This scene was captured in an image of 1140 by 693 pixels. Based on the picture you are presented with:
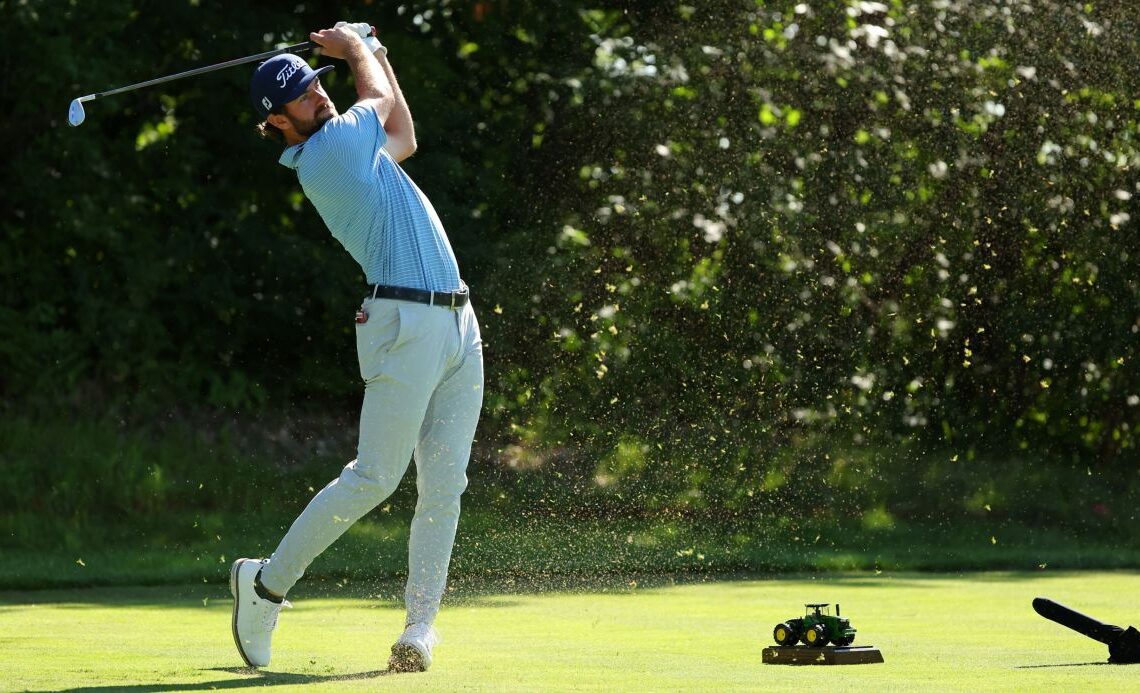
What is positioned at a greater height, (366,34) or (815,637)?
(366,34)

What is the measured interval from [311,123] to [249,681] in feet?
4.62

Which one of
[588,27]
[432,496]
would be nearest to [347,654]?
[432,496]

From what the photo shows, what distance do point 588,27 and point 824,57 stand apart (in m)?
1.81

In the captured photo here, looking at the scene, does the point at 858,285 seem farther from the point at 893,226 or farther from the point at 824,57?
the point at 824,57

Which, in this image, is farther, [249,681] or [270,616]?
[270,616]

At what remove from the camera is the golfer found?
4.53m

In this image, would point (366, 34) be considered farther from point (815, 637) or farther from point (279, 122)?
point (815, 637)

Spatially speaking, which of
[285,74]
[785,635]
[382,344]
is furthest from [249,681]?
[285,74]

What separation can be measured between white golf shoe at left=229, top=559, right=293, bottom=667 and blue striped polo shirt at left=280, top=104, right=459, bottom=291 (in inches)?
34.6

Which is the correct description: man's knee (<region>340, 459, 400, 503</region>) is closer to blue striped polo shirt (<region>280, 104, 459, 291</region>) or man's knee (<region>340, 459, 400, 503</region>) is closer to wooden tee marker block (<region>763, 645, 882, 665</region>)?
blue striped polo shirt (<region>280, 104, 459, 291</region>)

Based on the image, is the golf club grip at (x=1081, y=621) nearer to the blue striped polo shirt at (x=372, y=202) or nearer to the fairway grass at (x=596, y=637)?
the fairway grass at (x=596, y=637)

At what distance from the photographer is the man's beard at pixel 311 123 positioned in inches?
181

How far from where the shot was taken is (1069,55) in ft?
42.5

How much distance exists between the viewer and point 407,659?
4.52m
